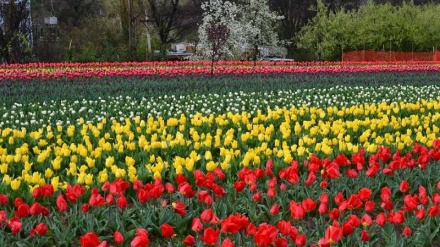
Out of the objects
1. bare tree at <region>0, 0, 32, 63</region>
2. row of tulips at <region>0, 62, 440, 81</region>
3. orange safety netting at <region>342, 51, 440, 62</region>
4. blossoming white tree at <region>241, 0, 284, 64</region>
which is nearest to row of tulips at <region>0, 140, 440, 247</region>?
row of tulips at <region>0, 62, 440, 81</region>

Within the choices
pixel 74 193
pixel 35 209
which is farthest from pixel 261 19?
pixel 35 209

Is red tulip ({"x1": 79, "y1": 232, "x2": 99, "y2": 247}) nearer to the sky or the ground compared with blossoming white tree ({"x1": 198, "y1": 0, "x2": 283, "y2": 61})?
nearer to the ground

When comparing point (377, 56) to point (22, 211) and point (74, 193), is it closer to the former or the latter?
point (74, 193)

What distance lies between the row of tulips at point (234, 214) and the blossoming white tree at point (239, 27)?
75.8ft

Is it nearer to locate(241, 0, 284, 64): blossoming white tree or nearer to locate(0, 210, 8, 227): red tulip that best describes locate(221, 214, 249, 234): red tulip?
locate(0, 210, 8, 227): red tulip

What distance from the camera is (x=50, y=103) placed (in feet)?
34.0

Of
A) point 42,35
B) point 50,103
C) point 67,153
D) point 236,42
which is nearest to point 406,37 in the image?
point 236,42

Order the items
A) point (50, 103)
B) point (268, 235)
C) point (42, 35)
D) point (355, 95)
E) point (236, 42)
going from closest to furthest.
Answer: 1. point (268, 235)
2. point (50, 103)
3. point (355, 95)
4. point (42, 35)
5. point (236, 42)

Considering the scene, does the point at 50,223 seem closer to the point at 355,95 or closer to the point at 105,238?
the point at 105,238

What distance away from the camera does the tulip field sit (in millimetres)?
3639

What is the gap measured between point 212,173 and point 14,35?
63.2 ft

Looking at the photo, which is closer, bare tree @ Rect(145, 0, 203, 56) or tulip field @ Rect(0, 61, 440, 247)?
tulip field @ Rect(0, 61, 440, 247)

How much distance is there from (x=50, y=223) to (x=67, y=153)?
1.70 m

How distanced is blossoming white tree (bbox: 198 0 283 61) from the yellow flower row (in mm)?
19970
